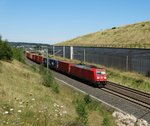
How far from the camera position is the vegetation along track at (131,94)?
28.7 meters

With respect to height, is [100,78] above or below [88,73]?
below

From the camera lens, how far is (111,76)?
49875mm

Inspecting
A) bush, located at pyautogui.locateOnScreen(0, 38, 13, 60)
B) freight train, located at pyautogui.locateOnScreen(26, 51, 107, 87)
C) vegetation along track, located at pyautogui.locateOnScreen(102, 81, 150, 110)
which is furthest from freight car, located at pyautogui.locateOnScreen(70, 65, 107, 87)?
bush, located at pyautogui.locateOnScreen(0, 38, 13, 60)

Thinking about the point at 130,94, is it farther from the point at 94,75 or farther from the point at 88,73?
the point at 88,73

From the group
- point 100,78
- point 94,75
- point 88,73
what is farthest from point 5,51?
point 100,78

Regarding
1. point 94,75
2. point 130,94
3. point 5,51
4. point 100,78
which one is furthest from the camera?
point 5,51

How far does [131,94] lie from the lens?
1299 inches

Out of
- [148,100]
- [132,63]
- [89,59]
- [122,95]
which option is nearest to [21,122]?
[148,100]

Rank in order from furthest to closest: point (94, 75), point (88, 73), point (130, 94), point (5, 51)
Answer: point (5, 51) < point (88, 73) < point (94, 75) < point (130, 94)

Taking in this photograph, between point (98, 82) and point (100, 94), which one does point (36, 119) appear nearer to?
point (100, 94)

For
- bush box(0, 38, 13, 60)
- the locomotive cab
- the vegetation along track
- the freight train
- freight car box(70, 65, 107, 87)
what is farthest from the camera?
bush box(0, 38, 13, 60)

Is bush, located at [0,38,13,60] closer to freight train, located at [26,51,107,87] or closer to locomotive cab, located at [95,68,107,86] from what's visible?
freight train, located at [26,51,107,87]

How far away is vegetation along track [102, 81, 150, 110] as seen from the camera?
28.7 meters

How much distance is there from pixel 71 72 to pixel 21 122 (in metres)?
38.5
